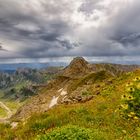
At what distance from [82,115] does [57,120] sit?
72.5 inches

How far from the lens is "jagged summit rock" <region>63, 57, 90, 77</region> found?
101 metres

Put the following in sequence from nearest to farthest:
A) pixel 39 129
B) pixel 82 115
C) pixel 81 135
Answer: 1. pixel 81 135
2. pixel 39 129
3. pixel 82 115

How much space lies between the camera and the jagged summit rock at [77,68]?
331 ft

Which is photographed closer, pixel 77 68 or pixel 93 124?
pixel 93 124

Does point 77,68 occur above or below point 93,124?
below

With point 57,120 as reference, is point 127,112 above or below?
above

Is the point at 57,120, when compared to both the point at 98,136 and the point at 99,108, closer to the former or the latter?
the point at 99,108

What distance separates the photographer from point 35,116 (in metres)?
25.9

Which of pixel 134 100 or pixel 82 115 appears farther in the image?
pixel 82 115

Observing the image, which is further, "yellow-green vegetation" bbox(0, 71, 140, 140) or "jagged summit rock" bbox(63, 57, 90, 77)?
"jagged summit rock" bbox(63, 57, 90, 77)

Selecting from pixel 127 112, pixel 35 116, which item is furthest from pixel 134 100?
pixel 35 116

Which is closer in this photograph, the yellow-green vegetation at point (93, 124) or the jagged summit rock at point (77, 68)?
the yellow-green vegetation at point (93, 124)

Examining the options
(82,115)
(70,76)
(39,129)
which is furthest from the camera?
(70,76)

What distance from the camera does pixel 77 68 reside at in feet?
348
